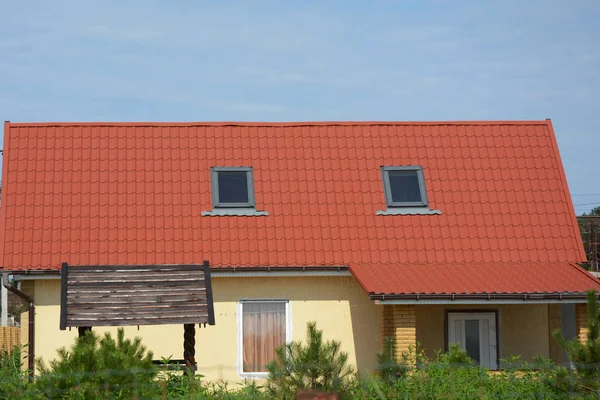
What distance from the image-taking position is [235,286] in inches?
745

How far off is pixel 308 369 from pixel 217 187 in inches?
336

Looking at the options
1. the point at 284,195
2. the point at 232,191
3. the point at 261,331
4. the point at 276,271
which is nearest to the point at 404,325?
the point at 276,271

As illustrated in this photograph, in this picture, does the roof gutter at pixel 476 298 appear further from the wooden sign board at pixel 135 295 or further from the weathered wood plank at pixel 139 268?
the wooden sign board at pixel 135 295

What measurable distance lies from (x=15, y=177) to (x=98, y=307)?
6.97 m

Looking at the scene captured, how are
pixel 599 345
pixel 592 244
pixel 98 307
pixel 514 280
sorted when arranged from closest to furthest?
pixel 599 345 < pixel 98 307 < pixel 514 280 < pixel 592 244

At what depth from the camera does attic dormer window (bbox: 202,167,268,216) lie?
66.2 feet

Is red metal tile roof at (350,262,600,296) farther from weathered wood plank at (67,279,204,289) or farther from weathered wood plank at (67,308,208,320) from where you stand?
weathered wood plank at (67,308,208,320)

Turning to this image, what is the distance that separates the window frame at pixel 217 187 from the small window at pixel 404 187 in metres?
2.82

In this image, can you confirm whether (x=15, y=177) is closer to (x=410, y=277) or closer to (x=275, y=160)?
(x=275, y=160)

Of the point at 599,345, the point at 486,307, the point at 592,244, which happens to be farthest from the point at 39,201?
the point at 592,244

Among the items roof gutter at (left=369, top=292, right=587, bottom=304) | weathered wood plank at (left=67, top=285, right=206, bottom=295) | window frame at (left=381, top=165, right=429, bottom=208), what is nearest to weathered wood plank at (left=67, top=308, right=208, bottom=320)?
weathered wood plank at (left=67, top=285, right=206, bottom=295)

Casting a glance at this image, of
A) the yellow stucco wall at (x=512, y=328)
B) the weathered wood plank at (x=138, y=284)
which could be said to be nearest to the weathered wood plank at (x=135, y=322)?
the weathered wood plank at (x=138, y=284)

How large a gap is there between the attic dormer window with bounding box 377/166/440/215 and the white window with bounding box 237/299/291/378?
123 inches

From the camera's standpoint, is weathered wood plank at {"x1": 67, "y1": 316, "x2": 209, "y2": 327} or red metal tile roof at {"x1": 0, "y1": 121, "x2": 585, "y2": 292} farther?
red metal tile roof at {"x1": 0, "y1": 121, "x2": 585, "y2": 292}
